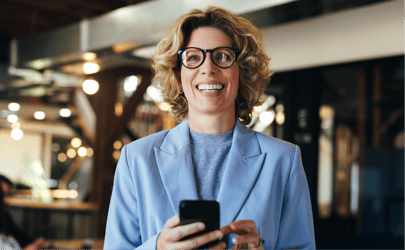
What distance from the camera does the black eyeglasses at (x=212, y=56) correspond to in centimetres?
114

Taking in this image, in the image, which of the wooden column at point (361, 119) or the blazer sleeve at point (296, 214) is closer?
the blazer sleeve at point (296, 214)

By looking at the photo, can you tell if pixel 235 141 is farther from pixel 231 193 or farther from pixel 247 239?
pixel 247 239

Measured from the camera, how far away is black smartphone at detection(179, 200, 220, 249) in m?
0.90

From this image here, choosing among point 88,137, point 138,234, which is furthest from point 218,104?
point 88,137

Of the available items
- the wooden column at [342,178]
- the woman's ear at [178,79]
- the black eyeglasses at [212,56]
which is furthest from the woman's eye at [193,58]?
the wooden column at [342,178]

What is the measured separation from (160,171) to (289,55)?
4201 millimetres

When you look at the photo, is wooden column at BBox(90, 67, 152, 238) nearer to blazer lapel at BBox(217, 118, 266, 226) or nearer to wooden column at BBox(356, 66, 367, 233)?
wooden column at BBox(356, 66, 367, 233)

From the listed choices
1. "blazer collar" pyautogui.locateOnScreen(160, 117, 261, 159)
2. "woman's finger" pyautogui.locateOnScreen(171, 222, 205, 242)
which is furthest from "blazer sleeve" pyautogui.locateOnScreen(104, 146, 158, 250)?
"woman's finger" pyautogui.locateOnScreen(171, 222, 205, 242)

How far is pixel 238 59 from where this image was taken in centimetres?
121

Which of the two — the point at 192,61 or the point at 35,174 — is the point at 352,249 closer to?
the point at 192,61

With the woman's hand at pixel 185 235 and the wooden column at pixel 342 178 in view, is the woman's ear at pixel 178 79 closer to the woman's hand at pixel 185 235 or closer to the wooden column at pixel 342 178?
the woman's hand at pixel 185 235

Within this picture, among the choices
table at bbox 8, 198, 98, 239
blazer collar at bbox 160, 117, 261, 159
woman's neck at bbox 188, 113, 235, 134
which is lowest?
table at bbox 8, 198, 98, 239

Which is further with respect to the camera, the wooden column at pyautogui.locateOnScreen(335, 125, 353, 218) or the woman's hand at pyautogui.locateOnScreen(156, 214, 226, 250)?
the wooden column at pyautogui.locateOnScreen(335, 125, 353, 218)

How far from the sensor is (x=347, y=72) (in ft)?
15.6
